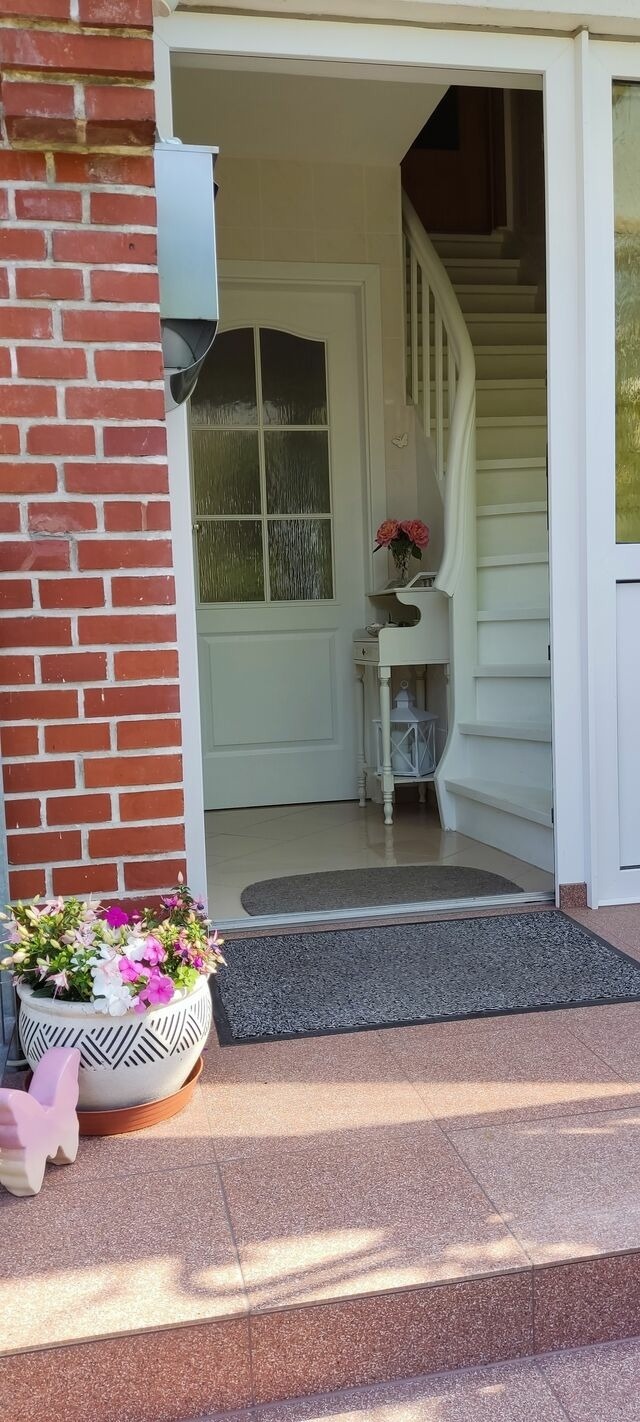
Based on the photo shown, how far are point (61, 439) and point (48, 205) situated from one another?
404mm

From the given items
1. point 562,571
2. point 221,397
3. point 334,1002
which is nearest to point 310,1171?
point 334,1002

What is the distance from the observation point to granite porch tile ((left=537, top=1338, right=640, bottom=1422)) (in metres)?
1.25

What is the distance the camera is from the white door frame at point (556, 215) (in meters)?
2.52

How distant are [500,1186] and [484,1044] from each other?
0.54 m

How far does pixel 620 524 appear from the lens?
2.87 metres

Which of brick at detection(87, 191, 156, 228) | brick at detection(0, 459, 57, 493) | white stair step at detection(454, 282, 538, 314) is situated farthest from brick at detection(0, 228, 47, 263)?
white stair step at detection(454, 282, 538, 314)

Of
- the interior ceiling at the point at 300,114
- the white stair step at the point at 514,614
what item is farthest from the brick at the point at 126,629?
the interior ceiling at the point at 300,114

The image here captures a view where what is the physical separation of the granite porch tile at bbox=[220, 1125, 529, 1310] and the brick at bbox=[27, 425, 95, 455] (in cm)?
123

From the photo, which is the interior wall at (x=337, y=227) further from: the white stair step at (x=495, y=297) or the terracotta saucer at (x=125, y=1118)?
the terracotta saucer at (x=125, y=1118)

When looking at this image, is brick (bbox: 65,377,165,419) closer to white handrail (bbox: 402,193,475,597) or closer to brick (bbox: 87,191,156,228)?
brick (bbox: 87,191,156,228)

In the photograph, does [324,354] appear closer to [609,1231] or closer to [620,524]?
[620,524]

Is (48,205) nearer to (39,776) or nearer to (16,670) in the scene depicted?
(16,670)

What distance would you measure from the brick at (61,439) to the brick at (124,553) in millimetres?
166

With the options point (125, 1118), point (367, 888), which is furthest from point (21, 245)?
point (367, 888)
